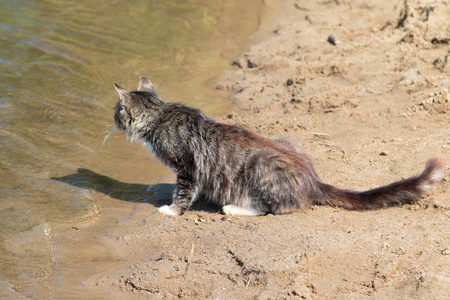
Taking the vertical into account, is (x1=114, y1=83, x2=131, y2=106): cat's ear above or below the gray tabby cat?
above

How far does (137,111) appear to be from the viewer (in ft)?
18.9

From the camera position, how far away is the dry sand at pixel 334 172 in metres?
4.06

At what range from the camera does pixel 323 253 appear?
4.25m

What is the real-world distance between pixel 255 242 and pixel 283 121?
3.09 m

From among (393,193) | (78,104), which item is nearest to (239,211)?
(393,193)

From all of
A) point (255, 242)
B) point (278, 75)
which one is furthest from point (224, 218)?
point (278, 75)

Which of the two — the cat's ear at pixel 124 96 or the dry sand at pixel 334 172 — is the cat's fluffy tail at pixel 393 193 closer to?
the dry sand at pixel 334 172

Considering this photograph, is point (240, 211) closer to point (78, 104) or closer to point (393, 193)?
point (393, 193)

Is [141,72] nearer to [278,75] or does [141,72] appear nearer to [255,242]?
[278,75]

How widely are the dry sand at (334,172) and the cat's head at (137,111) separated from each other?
0.92 metres

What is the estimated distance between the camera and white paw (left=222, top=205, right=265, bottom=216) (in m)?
5.25

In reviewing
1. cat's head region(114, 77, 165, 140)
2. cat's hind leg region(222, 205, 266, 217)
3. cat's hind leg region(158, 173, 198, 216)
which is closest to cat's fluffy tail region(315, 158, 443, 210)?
cat's hind leg region(222, 205, 266, 217)

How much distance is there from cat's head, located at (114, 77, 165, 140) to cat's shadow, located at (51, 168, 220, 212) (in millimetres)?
746

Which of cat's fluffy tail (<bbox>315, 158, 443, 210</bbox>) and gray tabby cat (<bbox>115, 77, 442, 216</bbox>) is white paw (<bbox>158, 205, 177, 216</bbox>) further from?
cat's fluffy tail (<bbox>315, 158, 443, 210</bbox>)
